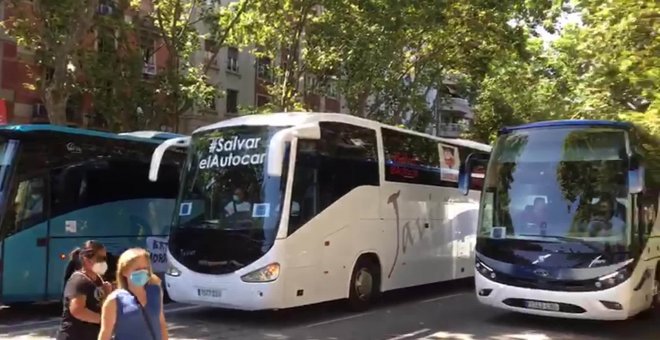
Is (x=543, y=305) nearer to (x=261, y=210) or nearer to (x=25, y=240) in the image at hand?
(x=261, y=210)

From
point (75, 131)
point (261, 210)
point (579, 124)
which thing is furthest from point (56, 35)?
point (579, 124)

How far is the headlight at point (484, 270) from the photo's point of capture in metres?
10.7

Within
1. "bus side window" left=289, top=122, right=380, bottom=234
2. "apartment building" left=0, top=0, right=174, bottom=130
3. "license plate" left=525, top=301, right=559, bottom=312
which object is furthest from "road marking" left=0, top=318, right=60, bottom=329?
"apartment building" left=0, top=0, right=174, bottom=130

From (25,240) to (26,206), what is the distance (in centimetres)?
48

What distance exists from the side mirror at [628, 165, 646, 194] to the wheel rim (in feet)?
13.9

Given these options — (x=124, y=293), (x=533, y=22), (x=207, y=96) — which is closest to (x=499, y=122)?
(x=533, y=22)

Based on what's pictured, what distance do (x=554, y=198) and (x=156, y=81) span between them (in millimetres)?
14012

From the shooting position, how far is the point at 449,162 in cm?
1525

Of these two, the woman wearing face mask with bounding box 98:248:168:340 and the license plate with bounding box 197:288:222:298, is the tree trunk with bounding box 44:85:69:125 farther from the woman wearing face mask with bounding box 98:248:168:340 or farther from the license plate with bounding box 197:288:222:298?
the woman wearing face mask with bounding box 98:248:168:340

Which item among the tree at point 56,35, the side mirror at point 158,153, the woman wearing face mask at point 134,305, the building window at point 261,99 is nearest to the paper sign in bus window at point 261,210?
the side mirror at point 158,153

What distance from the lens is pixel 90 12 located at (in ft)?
55.2

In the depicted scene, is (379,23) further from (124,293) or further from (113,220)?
(124,293)

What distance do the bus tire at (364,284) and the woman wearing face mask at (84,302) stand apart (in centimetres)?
635

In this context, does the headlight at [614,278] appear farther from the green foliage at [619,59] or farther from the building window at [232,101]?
the building window at [232,101]
